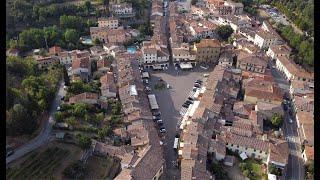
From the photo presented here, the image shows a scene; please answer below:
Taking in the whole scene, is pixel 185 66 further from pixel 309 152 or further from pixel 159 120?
pixel 309 152

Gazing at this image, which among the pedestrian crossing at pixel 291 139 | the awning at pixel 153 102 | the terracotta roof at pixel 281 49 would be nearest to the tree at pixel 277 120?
the pedestrian crossing at pixel 291 139

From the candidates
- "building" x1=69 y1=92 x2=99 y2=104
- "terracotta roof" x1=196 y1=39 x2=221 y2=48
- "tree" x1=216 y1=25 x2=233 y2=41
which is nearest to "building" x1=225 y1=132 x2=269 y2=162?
"building" x1=69 y1=92 x2=99 y2=104

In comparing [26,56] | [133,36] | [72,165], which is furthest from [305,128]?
[26,56]

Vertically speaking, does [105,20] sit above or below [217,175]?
above

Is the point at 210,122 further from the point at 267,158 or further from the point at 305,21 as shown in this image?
the point at 305,21

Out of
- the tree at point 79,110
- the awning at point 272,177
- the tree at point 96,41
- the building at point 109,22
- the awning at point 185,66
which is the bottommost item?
the awning at point 272,177

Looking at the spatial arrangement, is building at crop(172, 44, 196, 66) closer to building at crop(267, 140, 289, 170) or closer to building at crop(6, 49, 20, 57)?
building at crop(267, 140, 289, 170)

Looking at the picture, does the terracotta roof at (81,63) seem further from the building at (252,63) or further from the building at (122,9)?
the building at (252,63)
